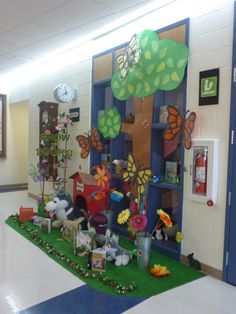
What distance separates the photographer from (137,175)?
3.24 metres

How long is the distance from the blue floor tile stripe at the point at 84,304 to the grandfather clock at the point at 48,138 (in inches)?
114

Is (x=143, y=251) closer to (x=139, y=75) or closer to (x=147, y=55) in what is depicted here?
(x=139, y=75)

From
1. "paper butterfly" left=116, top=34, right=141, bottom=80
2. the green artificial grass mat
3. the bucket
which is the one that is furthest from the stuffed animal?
"paper butterfly" left=116, top=34, right=141, bottom=80

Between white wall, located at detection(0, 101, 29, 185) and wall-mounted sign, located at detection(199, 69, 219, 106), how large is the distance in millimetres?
5673

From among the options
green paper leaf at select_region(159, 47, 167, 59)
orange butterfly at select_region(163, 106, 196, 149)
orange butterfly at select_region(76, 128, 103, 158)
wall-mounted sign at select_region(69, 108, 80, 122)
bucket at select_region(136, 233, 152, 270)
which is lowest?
bucket at select_region(136, 233, 152, 270)

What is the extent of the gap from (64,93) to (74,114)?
1.23ft

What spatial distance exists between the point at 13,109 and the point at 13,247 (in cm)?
508

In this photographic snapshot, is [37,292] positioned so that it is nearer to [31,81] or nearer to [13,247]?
[13,247]

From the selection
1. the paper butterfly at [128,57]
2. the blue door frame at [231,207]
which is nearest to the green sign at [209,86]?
the blue door frame at [231,207]

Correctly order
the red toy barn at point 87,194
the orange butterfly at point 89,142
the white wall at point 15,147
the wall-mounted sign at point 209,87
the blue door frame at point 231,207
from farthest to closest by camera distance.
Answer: the white wall at point 15,147 → the orange butterfly at point 89,142 → the red toy barn at point 87,194 → the wall-mounted sign at point 209,87 → the blue door frame at point 231,207

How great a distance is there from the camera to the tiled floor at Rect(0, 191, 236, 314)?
7.02ft

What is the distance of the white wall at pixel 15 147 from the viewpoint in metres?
7.52

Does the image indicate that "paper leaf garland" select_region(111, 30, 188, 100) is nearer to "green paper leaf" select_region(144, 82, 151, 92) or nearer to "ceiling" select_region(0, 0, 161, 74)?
"green paper leaf" select_region(144, 82, 151, 92)

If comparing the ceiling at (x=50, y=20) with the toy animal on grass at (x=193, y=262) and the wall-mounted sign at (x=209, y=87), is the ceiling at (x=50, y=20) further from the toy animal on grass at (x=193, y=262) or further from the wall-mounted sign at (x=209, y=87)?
the toy animal on grass at (x=193, y=262)
